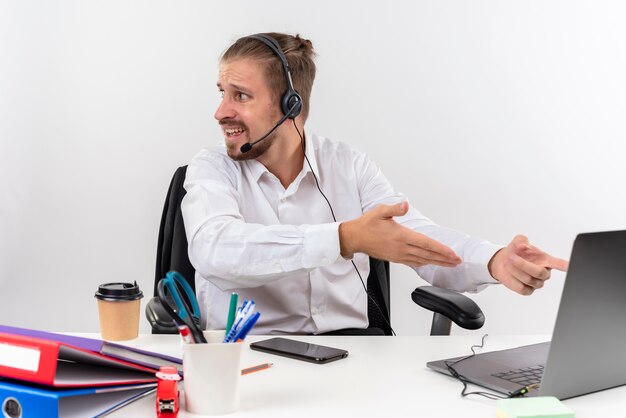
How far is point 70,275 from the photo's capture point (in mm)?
2607

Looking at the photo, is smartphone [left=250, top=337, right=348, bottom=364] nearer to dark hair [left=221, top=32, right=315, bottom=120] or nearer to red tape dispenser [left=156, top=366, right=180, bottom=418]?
red tape dispenser [left=156, top=366, right=180, bottom=418]

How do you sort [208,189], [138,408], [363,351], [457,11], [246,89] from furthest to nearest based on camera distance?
1. [457,11]
2. [246,89]
3. [208,189]
4. [363,351]
5. [138,408]

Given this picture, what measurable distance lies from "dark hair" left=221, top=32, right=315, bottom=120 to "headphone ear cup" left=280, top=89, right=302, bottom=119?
34 mm

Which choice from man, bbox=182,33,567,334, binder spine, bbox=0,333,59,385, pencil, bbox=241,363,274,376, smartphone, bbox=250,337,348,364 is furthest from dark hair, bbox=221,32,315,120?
binder spine, bbox=0,333,59,385

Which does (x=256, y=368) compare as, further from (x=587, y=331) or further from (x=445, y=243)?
(x=445, y=243)

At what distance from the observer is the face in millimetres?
1752

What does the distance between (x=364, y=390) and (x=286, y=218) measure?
2.58 ft

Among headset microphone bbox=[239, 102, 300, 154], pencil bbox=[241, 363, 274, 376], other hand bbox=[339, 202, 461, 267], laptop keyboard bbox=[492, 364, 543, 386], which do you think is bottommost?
pencil bbox=[241, 363, 274, 376]

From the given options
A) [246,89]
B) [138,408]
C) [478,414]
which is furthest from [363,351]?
[246,89]

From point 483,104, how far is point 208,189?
1.35 metres

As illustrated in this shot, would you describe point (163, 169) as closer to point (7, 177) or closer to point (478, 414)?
point (7, 177)

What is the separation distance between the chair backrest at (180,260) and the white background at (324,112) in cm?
82

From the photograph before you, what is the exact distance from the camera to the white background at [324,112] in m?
2.53

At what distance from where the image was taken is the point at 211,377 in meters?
0.89
